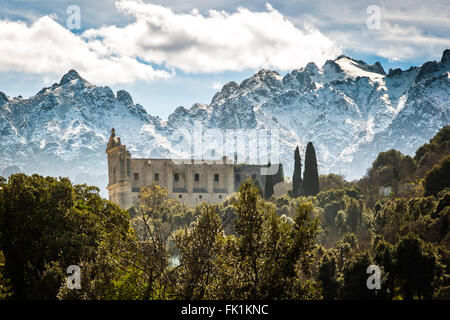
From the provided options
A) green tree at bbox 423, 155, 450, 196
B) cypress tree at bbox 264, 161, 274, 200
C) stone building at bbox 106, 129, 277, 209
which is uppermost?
stone building at bbox 106, 129, 277, 209

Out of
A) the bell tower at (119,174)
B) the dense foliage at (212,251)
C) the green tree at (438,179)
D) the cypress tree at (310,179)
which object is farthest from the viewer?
the bell tower at (119,174)

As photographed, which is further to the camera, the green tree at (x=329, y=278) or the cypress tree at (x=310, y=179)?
the cypress tree at (x=310, y=179)

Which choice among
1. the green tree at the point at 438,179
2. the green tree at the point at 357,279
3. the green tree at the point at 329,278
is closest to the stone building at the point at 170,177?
the green tree at the point at 438,179

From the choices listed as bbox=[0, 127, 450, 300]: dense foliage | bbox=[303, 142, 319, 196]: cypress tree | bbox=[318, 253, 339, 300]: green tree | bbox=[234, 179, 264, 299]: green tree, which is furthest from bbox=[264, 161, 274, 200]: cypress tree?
bbox=[234, 179, 264, 299]: green tree

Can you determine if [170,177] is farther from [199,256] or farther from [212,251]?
[199,256]

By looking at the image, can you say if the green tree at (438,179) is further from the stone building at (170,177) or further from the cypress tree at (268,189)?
the stone building at (170,177)

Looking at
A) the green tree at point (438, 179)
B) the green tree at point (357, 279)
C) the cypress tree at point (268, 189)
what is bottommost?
the green tree at point (357, 279)

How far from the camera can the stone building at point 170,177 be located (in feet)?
286

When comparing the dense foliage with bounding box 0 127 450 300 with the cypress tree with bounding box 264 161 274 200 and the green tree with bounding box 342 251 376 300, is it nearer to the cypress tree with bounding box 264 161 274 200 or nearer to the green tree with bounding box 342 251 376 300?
the green tree with bounding box 342 251 376 300

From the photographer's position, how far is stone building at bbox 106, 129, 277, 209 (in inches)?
3428
